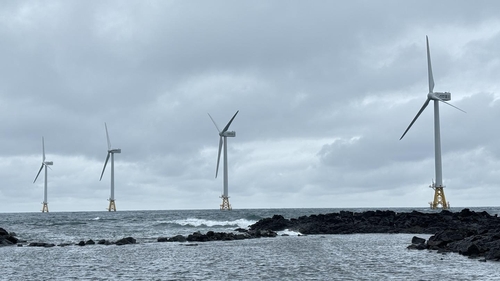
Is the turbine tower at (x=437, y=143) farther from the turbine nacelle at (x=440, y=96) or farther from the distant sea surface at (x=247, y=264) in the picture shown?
the distant sea surface at (x=247, y=264)

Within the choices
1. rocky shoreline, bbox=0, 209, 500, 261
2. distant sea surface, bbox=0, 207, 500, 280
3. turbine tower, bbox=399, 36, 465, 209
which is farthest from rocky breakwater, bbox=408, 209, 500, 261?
turbine tower, bbox=399, 36, 465, 209

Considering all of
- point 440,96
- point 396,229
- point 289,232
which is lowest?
point 289,232

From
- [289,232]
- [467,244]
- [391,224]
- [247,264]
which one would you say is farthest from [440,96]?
[247,264]

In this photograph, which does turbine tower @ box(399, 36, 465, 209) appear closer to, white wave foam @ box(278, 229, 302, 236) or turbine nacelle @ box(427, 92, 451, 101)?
turbine nacelle @ box(427, 92, 451, 101)

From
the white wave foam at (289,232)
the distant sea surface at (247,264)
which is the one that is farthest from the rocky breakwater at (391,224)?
the distant sea surface at (247,264)

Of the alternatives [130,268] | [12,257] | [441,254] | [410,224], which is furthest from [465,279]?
[410,224]

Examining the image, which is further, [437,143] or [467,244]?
[437,143]

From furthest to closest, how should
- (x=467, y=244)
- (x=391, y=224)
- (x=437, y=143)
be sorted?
(x=437, y=143), (x=391, y=224), (x=467, y=244)

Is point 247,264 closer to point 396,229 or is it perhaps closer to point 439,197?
point 396,229

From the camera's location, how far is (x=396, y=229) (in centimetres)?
6056

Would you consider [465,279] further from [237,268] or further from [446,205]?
[446,205]

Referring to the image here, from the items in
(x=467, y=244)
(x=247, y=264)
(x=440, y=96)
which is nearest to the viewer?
(x=247, y=264)

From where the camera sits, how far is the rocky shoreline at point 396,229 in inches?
1388

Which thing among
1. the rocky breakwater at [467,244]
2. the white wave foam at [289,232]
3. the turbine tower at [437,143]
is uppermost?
the turbine tower at [437,143]
